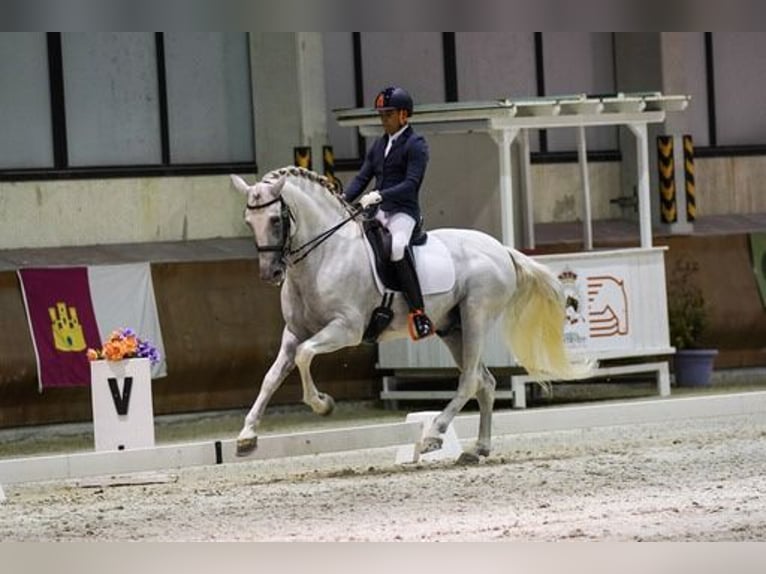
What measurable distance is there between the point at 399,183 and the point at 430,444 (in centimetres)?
153

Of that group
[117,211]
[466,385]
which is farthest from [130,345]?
[117,211]

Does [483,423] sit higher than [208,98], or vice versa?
[208,98]

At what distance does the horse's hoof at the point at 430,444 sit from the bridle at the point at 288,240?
51.9 inches

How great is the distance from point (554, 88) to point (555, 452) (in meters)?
8.97

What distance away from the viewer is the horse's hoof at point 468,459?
10188 millimetres

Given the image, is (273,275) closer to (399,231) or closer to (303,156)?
(399,231)

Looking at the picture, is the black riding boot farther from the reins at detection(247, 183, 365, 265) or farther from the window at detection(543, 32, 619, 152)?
the window at detection(543, 32, 619, 152)

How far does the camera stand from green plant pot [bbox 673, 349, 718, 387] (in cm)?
1669

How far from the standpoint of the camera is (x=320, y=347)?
371 inches

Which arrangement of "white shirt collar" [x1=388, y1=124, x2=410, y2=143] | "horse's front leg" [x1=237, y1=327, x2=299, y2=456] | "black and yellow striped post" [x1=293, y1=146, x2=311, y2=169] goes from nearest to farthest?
"horse's front leg" [x1=237, y1=327, x2=299, y2=456] → "white shirt collar" [x1=388, y1=124, x2=410, y2=143] → "black and yellow striped post" [x1=293, y1=146, x2=311, y2=169]

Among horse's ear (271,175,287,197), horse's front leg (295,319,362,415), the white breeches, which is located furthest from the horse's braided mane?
horse's front leg (295,319,362,415)

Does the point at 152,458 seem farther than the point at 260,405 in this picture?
Yes

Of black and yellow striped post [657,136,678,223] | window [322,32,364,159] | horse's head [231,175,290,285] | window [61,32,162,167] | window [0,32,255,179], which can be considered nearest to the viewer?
horse's head [231,175,290,285]

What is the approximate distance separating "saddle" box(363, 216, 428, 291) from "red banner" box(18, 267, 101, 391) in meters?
4.49
